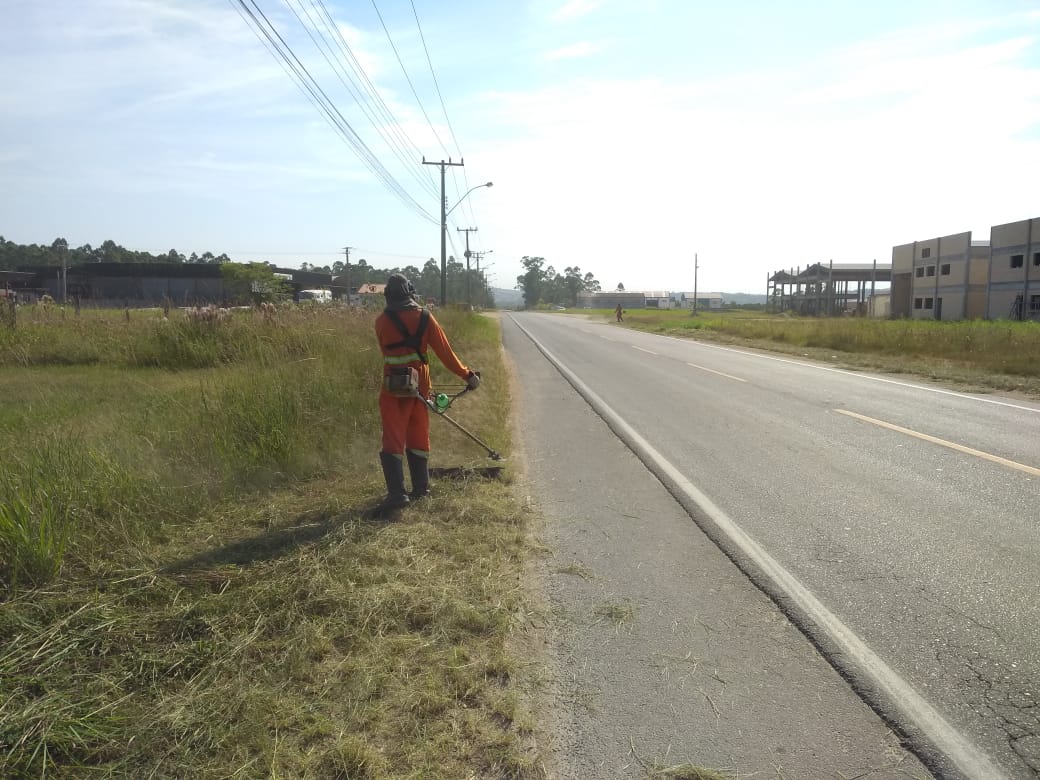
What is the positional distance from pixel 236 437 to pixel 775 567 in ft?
15.5

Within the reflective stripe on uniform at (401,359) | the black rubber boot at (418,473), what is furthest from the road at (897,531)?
the reflective stripe on uniform at (401,359)

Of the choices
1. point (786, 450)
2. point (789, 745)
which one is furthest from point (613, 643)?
point (786, 450)

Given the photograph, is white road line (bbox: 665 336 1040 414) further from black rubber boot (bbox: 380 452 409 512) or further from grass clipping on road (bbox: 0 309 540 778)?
black rubber boot (bbox: 380 452 409 512)

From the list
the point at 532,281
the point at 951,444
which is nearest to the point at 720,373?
the point at 951,444

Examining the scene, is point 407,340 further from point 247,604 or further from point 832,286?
point 832,286

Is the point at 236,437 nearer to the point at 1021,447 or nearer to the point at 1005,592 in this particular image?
the point at 1005,592

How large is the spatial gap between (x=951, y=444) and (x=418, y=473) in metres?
6.20

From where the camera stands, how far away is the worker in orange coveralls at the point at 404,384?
18.4 ft

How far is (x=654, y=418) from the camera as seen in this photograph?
10586mm

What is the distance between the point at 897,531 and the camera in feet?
17.4

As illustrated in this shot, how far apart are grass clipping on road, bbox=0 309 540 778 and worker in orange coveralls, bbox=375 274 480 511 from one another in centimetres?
32

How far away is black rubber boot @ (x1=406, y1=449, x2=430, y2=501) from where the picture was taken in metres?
5.89

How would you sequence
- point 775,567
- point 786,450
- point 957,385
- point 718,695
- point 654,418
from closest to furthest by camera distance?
point 718,695
point 775,567
point 786,450
point 654,418
point 957,385

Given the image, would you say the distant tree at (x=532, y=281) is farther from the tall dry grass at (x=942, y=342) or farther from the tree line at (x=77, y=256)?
the tall dry grass at (x=942, y=342)
